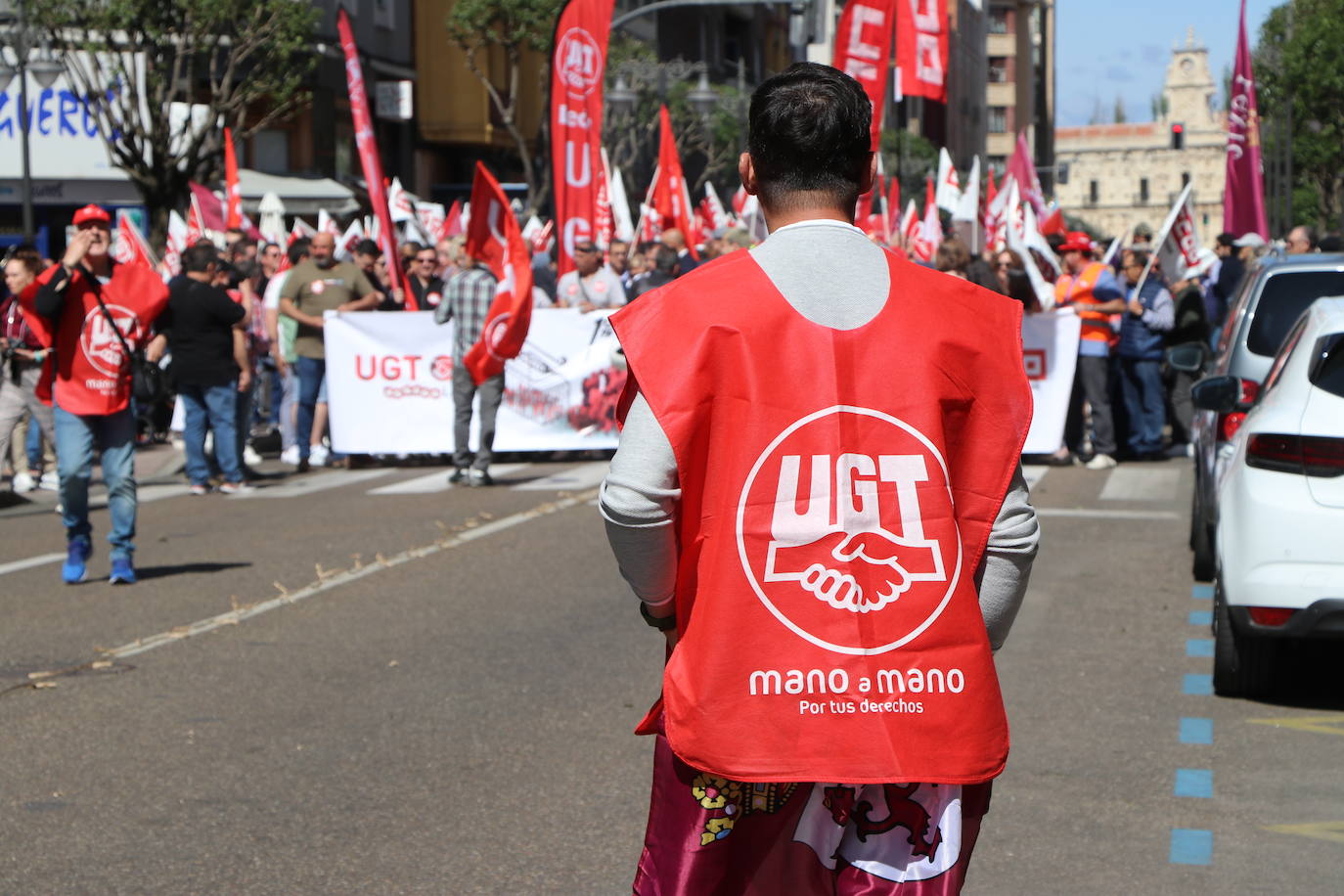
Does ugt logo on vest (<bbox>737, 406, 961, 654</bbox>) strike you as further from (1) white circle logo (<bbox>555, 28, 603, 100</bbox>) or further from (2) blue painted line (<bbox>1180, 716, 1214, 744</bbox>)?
(1) white circle logo (<bbox>555, 28, 603, 100</bbox>)

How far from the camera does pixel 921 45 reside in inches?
927

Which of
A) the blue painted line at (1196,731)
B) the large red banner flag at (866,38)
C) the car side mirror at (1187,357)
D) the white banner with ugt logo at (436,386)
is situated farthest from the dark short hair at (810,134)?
the large red banner flag at (866,38)

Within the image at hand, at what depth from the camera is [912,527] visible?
283 cm

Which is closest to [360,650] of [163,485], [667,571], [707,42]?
[667,571]

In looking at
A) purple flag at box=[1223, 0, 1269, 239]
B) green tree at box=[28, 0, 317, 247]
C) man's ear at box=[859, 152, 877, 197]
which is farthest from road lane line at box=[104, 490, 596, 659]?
green tree at box=[28, 0, 317, 247]

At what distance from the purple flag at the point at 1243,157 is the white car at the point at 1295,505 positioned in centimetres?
1906

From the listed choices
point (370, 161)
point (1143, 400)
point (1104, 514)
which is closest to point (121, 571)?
point (1104, 514)

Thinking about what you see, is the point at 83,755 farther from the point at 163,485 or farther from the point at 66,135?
the point at 66,135

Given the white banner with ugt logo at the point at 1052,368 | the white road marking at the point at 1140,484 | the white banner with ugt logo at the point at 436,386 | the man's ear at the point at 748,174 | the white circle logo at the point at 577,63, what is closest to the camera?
the man's ear at the point at 748,174

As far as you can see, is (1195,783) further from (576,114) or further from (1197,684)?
(576,114)

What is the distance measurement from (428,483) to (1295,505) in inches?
390

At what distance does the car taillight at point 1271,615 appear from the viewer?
22.9ft

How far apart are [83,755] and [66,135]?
3093 centimetres

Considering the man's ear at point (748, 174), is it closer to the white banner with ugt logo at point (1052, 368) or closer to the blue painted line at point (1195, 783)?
the blue painted line at point (1195, 783)
